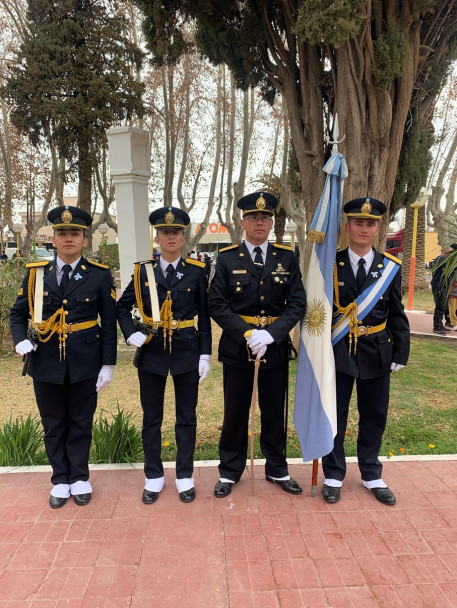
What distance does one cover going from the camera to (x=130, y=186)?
6.55 m

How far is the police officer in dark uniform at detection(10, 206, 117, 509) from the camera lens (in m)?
2.88

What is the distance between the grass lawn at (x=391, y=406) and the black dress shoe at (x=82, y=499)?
85cm

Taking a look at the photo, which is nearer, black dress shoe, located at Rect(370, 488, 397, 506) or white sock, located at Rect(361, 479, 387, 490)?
black dress shoe, located at Rect(370, 488, 397, 506)

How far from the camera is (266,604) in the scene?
2123 mm

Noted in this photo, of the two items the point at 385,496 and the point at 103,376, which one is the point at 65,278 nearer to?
the point at 103,376

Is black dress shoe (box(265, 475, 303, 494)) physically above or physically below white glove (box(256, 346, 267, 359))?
below

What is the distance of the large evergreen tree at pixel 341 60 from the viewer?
4.81 metres

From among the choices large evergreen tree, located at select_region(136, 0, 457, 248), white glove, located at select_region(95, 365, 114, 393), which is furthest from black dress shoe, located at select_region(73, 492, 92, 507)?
large evergreen tree, located at select_region(136, 0, 457, 248)

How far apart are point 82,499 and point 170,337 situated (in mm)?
1229

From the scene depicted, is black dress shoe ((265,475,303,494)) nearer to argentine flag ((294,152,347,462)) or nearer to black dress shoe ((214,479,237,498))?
argentine flag ((294,152,347,462))

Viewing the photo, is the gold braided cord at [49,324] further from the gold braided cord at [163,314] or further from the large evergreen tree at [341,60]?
the large evergreen tree at [341,60]

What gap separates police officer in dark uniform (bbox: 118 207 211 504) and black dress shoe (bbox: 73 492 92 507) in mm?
377

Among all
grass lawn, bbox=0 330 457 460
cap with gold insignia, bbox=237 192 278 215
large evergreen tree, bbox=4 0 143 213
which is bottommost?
grass lawn, bbox=0 330 457 460

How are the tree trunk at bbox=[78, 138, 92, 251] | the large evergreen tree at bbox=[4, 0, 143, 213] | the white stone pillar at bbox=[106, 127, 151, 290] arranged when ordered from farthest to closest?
the tree trunk at bbox=[78, 138, 92, 251] < the large evergreen tree at bbox=[4, 0, 143, 213] < the white stone pillar at bbox=[106, 127, 151, 290]
